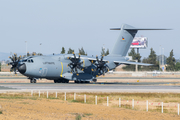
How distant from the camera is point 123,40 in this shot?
5931cm

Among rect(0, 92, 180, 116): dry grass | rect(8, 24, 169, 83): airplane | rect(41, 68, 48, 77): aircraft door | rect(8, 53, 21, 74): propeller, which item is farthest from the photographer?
rect(8, 53, 21, 74): propeller

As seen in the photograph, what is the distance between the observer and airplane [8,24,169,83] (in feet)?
164

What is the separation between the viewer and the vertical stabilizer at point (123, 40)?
194 ft

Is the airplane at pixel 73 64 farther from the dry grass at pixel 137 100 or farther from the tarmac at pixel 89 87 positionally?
the dry grass at pixel 137 100

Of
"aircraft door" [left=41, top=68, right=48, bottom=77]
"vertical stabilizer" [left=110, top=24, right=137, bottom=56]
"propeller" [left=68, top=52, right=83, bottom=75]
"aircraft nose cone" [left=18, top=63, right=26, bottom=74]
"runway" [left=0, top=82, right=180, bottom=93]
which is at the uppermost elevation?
"vertical stabilizer" [left=110, top=24, right=137, bottom=56]

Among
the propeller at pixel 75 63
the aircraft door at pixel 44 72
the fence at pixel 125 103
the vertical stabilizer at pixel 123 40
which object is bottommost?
the fence at pixel 125 103

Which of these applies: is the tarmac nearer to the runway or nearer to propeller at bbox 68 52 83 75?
the runway

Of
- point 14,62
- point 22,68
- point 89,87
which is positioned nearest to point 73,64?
point 89,87

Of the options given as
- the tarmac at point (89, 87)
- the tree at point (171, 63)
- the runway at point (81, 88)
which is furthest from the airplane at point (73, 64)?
the tree at point (171, 63)

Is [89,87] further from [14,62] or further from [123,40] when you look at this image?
[123,40]

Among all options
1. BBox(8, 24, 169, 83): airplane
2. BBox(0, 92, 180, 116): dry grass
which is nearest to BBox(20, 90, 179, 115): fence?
BBox(0, 92, 180, 116): dry grass

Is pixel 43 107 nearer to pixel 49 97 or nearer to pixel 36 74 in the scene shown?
pixel 49 97

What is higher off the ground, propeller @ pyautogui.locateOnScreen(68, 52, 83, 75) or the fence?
propeller @ pyautogui.locateOnScreen(68, 52, 83, 75)

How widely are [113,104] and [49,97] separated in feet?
23.2
